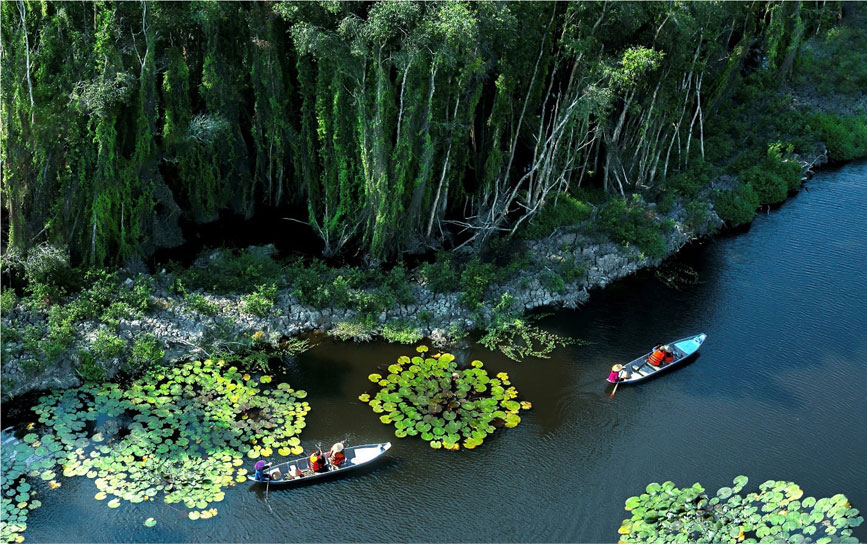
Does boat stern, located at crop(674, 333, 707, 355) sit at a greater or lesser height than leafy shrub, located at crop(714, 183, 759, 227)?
lesser

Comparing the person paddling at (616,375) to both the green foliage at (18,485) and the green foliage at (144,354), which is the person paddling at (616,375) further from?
the green foliage at (18,485)

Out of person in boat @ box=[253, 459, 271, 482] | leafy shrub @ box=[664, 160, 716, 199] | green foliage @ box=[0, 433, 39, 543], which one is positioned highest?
leafy shrub @ box=[664, 160, 716, 199]

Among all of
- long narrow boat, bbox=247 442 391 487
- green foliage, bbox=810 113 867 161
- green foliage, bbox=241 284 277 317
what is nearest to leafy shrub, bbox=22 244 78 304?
green foliage, bbox=241 284 277 317

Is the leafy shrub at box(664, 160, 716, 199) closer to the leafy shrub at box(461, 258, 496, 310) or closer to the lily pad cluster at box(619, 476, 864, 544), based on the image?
the leafy shrub at box(461, 258, 496, 310)

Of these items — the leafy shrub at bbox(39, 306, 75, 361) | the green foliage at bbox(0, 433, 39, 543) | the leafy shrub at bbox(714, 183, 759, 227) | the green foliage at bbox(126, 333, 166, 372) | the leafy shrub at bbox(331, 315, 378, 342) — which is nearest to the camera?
the green foliage at bbox(0, 433, 39, 543)

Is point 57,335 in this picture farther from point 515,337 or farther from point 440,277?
point 515,337

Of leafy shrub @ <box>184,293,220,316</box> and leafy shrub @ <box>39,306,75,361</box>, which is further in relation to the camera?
leafy shrub @ <box>184,293,220,316</box>

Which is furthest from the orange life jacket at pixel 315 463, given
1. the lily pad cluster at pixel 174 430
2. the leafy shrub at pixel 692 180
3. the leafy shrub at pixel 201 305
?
the leafy shrub at pixel 692 180

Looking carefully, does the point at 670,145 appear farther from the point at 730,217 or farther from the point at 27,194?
the point at 27,194
